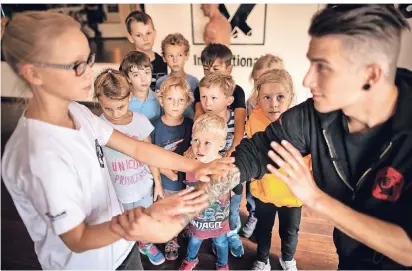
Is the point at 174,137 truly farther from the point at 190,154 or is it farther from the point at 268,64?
the point at 268,64

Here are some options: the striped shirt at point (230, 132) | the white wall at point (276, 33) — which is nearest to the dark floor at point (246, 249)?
the striped shirt at point (230, 132)

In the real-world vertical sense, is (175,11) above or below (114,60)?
above

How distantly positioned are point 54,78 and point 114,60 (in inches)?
184

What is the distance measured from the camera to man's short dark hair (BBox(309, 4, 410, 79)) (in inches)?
40.7

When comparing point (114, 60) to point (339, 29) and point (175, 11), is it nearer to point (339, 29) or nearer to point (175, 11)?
point (175, 11)

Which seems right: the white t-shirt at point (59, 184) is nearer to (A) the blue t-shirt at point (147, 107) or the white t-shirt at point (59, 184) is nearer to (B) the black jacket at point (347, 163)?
(B) the black jacket at point (347, 163)

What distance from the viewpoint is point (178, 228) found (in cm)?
112

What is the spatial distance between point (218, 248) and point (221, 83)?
1.10m

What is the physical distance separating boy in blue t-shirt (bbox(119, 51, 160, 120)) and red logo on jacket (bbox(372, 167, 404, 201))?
1579 mm

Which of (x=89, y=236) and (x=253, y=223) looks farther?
(x=253, y=223)

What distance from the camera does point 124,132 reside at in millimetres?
1973

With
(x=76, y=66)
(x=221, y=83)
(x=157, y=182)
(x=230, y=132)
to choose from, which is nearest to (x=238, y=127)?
(x=230, y=132)

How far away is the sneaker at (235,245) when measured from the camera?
2.26 meters

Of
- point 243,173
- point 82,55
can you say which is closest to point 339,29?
point 243,173
